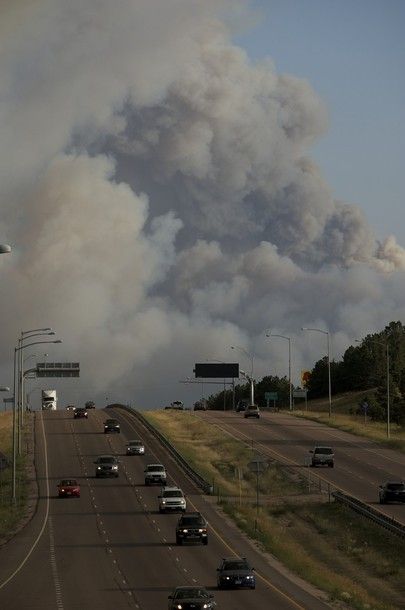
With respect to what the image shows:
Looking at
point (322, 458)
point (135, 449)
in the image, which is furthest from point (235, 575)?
point (135, 449)

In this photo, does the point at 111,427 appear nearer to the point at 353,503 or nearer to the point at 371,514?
the point at 353,503

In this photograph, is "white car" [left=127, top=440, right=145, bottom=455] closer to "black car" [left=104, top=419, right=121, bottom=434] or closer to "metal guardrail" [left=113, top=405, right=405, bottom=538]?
"metal guardrail" [left=113, top=405, right=405, bottom=538]

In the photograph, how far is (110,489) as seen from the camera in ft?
331

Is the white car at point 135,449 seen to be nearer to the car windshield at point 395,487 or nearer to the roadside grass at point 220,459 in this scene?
the roadside grass at point 220,459

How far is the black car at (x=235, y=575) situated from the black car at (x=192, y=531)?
15.3 metres

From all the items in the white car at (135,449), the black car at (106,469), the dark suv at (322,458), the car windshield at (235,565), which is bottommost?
the car windshield at (235,565)

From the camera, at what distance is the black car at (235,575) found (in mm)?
53812

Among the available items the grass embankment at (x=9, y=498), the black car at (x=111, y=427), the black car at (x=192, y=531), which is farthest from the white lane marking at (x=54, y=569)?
the black car at (x=111, y=427)

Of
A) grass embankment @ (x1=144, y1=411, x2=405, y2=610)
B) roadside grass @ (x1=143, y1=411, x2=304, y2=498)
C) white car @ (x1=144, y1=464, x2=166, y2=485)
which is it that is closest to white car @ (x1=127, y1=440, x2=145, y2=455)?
roadside grass @ (x1=143, y1=411, x2=304, y2=498)

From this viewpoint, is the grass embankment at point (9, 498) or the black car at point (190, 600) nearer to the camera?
the black car at point (190, 600)

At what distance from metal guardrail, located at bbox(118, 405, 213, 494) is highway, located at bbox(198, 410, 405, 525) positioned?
8086mm

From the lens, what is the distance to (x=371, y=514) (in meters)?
80.1

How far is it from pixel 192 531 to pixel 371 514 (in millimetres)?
14451

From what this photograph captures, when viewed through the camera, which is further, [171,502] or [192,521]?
[171,502]
